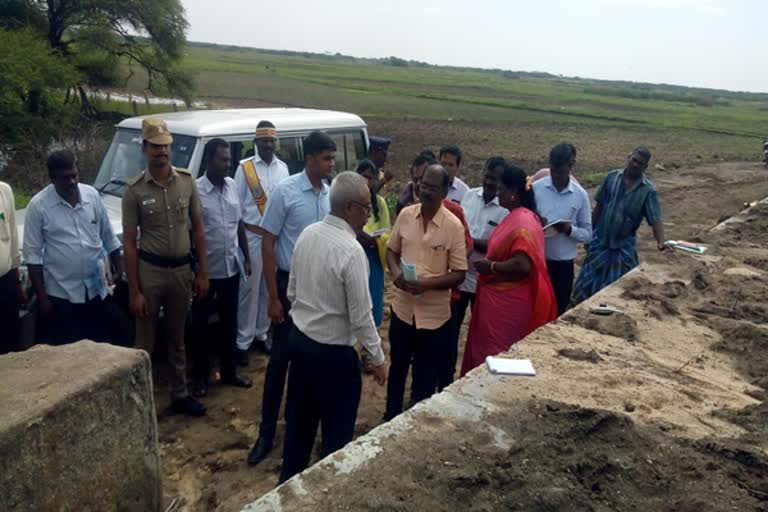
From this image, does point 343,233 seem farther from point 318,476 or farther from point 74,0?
point 74,0

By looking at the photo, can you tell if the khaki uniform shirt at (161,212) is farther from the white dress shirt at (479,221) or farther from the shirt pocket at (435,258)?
the white dress shirt at (479,221)

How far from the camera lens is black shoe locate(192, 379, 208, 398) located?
454 centimetres

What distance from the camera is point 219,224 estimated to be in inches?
176

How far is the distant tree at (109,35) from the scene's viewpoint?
1295 cm

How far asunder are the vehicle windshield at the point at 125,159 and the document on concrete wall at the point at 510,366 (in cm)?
315

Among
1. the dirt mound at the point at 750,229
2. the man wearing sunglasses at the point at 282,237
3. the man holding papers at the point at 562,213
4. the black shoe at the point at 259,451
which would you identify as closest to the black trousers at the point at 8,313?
the man wearing sunglasses at the point at 282,237

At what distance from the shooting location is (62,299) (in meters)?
3.98

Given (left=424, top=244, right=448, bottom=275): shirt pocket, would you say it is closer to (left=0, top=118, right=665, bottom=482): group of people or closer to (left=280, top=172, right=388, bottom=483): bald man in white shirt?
(left=0, top=118, right=665, bottom=482): group of people

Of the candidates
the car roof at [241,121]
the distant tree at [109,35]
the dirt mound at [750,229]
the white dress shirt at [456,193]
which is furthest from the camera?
the distant tree at [109,35]

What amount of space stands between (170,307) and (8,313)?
959 millimetres

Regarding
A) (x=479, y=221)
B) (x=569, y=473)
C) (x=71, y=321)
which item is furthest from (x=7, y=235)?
(x=569, y=473)

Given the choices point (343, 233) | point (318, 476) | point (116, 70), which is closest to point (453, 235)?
point (343, 233)

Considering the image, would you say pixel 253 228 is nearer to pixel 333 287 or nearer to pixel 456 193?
pixel 456 193

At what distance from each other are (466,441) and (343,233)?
1.06 metres
